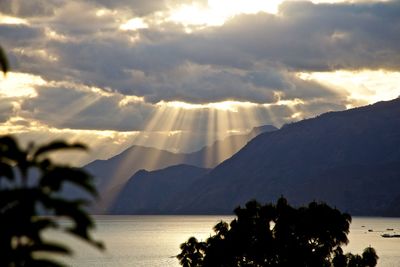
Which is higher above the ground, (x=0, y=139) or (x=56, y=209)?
(x=0, y=139)

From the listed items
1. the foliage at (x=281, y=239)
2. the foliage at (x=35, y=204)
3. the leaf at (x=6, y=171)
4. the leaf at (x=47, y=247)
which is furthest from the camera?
the foliage at (x=281, y=239)

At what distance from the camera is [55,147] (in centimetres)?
2006

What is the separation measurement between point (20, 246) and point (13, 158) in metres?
2.18

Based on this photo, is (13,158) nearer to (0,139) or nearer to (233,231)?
(0,139)

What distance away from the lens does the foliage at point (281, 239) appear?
10175cm

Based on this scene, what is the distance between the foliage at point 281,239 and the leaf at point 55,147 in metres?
82.1

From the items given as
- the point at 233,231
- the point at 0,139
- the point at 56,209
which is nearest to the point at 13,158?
the point at 0,139

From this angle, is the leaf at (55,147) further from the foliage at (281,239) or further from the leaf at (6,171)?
the foliage at (281,239)

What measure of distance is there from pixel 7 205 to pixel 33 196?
1.08 meters

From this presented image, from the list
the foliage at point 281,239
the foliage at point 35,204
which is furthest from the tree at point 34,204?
the foliage at point 281,239

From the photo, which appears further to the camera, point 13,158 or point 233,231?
point 233,231

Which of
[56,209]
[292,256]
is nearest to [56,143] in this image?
[56,209]

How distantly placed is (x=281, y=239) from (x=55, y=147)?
86.1m

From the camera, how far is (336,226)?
105m
